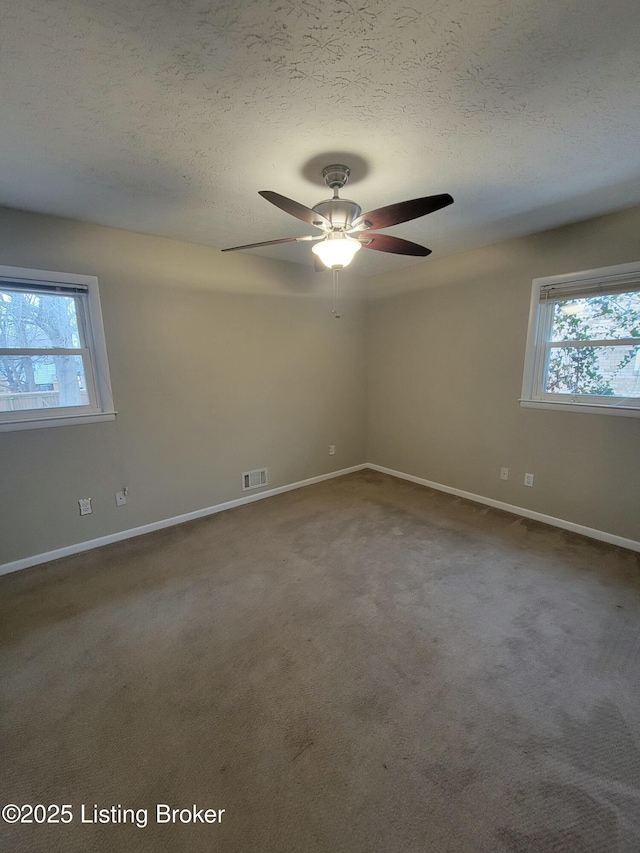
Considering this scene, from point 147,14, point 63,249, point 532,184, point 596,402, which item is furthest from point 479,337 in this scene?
point 63,249

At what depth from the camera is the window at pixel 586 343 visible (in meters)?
2.56

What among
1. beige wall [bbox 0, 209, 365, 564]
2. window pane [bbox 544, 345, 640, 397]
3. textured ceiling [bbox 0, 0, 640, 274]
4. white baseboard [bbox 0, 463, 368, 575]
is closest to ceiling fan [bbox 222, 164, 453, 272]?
textured ceiling [bbox 0, 0, 640, 274]

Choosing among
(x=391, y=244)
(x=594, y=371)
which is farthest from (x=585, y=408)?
(x=391, y=244)

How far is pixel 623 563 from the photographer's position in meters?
2.48

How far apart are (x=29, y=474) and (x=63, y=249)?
5.31ft

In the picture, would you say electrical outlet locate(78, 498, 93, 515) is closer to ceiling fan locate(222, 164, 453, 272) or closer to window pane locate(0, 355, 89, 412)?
window pane locate(0, 355, 89, 412)

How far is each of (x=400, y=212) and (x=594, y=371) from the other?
Result: 2.22 m

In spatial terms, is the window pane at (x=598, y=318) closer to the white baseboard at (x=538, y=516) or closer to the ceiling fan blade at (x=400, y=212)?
the white baseboard at (x=538, y=516)

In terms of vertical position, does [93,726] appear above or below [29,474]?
below

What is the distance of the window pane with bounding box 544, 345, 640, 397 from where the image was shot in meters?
2.57

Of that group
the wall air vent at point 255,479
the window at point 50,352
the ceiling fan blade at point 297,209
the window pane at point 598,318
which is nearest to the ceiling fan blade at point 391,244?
the ceiling fan blade at point 297,209

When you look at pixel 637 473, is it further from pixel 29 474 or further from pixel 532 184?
pixel 29 474

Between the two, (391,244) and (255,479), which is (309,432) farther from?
(391,244)

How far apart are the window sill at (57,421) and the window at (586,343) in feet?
11.7
